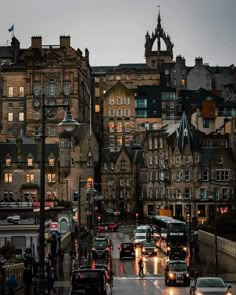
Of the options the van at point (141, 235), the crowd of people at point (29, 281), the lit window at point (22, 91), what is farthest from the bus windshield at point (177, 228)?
the lit window at point (22, 91)

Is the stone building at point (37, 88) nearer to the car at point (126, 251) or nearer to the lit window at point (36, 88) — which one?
the lit window at point (36, 88)

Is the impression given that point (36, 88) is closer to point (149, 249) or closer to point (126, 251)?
point (149, 249)

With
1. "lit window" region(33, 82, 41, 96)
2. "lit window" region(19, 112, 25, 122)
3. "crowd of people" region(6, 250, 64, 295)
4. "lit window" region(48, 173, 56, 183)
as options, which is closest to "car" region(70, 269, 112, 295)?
"crowd of people" region(6, 250, 64, 295)

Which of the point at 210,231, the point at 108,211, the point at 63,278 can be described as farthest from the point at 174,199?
the point at 63,278

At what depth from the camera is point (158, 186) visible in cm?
15112

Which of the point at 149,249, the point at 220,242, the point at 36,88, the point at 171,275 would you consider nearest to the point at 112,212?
the point at 36,88

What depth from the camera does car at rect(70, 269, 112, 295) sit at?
3591cm

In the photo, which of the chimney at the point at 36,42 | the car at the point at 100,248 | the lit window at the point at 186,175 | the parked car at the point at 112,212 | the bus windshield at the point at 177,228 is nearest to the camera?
the car at the point at 100,248

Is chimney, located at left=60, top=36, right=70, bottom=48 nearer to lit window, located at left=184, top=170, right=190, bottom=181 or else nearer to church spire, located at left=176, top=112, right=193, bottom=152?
church spire, located at left=176, top=112, right=193, bottom=152

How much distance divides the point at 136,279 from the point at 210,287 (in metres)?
23.6

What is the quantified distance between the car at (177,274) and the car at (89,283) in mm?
18406

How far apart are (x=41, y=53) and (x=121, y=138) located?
30929 millimetres

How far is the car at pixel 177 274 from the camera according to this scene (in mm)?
54781

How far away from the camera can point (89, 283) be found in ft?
118
